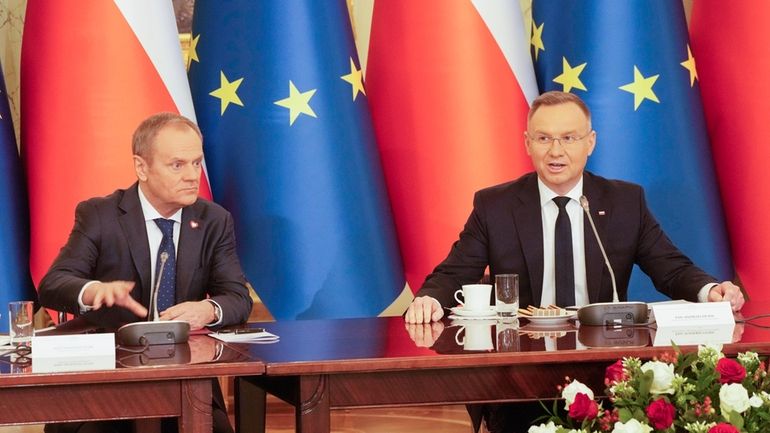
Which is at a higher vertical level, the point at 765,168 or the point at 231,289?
the point at 765,168

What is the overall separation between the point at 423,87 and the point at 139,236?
145cm

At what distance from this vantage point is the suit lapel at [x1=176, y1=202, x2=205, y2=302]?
3070 millimetres

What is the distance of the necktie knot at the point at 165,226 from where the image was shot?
3.11 meters

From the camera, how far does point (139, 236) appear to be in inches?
121

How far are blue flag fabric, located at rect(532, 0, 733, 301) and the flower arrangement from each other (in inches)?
91.9

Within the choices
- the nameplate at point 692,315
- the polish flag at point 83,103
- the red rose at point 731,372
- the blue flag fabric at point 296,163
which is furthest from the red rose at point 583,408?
the polish flag at point 83,103

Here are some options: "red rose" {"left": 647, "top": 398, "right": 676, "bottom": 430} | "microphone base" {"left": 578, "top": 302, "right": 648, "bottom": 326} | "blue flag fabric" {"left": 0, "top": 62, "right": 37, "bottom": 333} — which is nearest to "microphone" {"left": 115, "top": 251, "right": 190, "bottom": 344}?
"microphone base" {"left": 578, "top": 302, "right": 648, "bottom": 326}

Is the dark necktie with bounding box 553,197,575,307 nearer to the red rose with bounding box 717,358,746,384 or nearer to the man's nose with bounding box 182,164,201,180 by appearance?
the man's nose with bounding box 182,164,201,180

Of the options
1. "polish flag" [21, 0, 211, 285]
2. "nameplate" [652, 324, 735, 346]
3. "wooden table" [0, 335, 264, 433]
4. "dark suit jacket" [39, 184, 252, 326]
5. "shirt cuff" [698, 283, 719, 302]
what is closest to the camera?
"wooden table" [0, 335, 264, 433]

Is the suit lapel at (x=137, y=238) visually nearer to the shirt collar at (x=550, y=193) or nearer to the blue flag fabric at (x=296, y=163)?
the blue flag fabric at (x=296, y=163)

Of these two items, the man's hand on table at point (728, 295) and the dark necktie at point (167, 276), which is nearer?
the man's hand on table at point (728, 295)

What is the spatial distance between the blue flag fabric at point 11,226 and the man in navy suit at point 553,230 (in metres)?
1.61

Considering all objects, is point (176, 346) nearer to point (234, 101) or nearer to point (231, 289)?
point (231, 289)

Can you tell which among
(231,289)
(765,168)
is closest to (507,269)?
(231,289)
